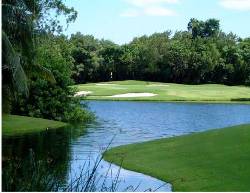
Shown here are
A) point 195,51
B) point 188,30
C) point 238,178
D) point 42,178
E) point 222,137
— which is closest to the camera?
point 42,178

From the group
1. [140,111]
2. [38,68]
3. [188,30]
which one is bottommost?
[140,111]

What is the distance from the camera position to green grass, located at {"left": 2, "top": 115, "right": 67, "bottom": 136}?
2515 cm

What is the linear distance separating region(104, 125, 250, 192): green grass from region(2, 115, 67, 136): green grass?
24.6 ft

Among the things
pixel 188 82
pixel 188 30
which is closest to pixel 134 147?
pixel 188 82

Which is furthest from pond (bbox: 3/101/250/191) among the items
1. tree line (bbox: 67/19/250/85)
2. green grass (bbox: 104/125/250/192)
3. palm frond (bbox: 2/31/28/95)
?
tree line (bbox: 67/19/250/85)

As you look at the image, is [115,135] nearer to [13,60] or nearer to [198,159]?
[198,159]

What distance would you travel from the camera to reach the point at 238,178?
40.0ft

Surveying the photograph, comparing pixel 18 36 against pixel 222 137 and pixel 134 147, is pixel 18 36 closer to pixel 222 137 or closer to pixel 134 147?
pixel 134 147

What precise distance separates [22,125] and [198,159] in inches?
543

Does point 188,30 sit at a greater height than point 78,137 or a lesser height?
greater

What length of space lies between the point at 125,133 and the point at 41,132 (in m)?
4.10

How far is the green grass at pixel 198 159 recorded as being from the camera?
40.1 feet

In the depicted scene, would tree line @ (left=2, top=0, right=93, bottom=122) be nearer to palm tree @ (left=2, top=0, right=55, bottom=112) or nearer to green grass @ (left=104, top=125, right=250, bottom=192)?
palm tree @ (left=2, top=0, right=55, bottom=112)

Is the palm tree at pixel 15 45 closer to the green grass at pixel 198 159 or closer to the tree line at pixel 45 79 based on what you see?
the tree line at pixel 45 79
